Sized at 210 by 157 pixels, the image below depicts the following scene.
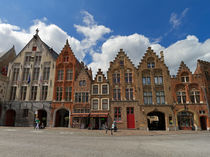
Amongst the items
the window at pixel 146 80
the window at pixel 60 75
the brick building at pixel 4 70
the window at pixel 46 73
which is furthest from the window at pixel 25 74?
the window at pixel 146 80

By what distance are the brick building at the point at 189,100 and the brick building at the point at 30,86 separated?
78.4 feet

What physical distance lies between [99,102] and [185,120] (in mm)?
15263

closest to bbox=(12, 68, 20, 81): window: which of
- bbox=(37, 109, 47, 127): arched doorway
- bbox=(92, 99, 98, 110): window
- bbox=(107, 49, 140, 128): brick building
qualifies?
bbox=(37, 109, 47, 127): arched doorway

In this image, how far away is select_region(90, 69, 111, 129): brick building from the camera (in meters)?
24.8

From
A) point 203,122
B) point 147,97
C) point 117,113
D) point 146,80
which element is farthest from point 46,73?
point 203,122

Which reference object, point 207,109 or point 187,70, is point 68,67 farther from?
point 207,109

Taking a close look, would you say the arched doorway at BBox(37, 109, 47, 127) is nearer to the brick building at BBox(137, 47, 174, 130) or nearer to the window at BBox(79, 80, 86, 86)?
the window at BBox(79, 80, 86, 86)

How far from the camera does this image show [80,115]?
24844mm

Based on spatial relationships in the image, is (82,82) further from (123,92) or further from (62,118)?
(62,118)

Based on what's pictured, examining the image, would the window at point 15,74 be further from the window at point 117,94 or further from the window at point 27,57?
the window at point 117,94

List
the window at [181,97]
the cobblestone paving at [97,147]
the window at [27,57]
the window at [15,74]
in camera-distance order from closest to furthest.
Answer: the cobblestone paving at [97,147] → the window at [181,97] → the window at [15,74] → the window at [27,57]

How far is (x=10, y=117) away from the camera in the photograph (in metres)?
29.4

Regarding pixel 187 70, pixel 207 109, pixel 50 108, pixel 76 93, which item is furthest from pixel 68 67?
pixel 207 109

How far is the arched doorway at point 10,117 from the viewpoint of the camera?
28.7m
